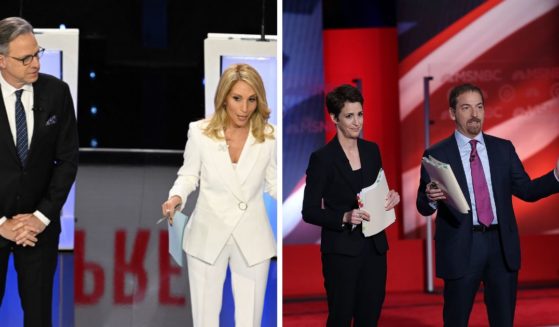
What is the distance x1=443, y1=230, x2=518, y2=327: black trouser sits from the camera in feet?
14.4

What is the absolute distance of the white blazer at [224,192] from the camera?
14.2 ft

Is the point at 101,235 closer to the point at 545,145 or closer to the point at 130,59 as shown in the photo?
A: the point at 130,59

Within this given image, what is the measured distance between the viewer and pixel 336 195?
4.42m

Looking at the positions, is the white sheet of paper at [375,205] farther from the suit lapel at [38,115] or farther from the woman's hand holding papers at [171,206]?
the suit lapel at [38,115]

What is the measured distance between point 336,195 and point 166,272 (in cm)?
123

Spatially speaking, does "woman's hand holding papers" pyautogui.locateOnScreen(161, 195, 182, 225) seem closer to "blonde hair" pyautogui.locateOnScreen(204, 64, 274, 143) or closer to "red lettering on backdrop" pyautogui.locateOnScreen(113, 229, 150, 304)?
"blonde hair" pyautogui.locateOnScreen(204, 64, 274, 143)

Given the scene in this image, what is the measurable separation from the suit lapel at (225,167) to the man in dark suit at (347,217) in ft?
1.31

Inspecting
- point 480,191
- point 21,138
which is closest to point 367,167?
point 480,191

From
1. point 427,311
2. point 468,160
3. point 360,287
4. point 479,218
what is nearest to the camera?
point 360,287

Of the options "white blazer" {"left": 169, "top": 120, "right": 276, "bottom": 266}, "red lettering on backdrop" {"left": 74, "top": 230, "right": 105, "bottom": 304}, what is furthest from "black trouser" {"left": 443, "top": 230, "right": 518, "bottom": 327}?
"red lettering on backdrop" {"left": 74, "top": 230, "right": 105, "bottom": 304}

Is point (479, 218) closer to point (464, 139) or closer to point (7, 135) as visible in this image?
point (464, 139)

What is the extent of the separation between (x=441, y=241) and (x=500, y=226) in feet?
1.09

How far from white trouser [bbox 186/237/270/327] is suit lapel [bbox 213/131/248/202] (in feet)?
1.06

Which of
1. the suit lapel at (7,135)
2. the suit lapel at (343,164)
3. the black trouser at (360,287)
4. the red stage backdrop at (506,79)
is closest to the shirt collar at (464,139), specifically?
the suit lapel at (343,164)
